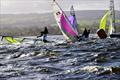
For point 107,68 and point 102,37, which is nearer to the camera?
point 107,68

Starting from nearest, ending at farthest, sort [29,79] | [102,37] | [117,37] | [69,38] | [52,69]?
[29,79] → [52,69] → [69,38] → [102,37] → [117,37]

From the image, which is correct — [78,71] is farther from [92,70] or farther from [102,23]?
[102,23]

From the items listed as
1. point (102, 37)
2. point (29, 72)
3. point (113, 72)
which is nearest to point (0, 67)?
point (29, 72)

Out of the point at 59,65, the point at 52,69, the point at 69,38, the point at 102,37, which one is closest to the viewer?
the point at 52,69

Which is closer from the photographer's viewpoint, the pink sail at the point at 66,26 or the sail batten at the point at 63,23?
the sail batten at the point at 63,23

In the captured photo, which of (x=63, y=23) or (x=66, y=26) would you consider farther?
(x=66, y=26)

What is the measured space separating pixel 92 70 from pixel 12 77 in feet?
20.0

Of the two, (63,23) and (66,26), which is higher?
(63,23)

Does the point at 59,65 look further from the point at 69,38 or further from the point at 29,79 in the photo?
the point at 69,38

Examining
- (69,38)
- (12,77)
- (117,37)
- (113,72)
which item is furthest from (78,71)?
(117,37)

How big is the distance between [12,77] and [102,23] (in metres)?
59.3

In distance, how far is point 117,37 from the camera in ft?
282

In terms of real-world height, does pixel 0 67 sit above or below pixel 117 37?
above

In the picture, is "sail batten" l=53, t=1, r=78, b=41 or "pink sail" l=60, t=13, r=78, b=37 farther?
"pink sail" l=60, t=13, r=78, b=37
